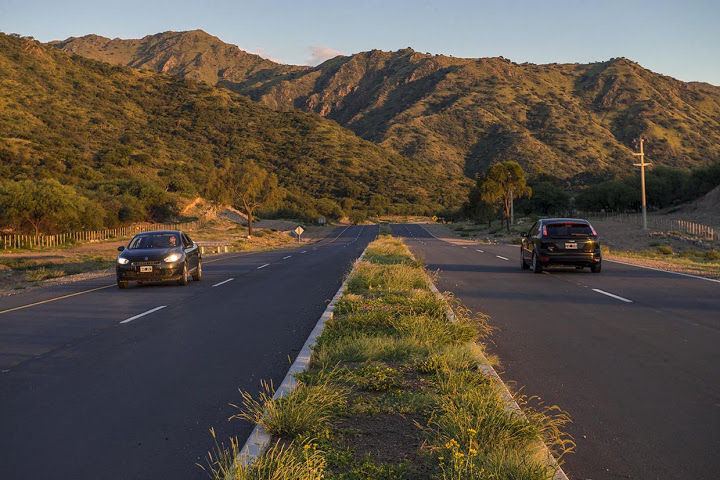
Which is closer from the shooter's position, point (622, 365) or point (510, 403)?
point (510, 403)

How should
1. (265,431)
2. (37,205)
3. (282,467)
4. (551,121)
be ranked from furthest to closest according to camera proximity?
(551,121)
(37,205)
(265,431)
(282,467)

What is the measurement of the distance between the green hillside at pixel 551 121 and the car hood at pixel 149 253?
104 meters

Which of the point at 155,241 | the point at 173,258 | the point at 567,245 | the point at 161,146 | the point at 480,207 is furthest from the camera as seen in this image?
the point at 161,146

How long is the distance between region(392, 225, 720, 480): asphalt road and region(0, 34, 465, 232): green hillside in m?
51.0

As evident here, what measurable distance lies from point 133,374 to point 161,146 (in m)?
104

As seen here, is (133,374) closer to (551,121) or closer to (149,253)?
(149,253)

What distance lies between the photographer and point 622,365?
7801 millimetres

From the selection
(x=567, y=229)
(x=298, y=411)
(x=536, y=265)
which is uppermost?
(x=567, y=229)

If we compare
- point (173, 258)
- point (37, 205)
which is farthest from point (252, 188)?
point (173, 258)

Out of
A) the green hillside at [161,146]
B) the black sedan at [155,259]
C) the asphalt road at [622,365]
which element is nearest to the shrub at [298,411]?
the asphalt road at [622,365]

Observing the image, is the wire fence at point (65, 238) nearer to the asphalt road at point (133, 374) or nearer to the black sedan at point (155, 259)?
the black sedan at point (155, 259)

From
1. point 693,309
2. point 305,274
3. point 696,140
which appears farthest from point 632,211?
point 693,309

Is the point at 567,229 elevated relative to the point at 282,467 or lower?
elevated

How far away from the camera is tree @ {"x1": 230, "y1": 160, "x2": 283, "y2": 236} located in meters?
76.9
